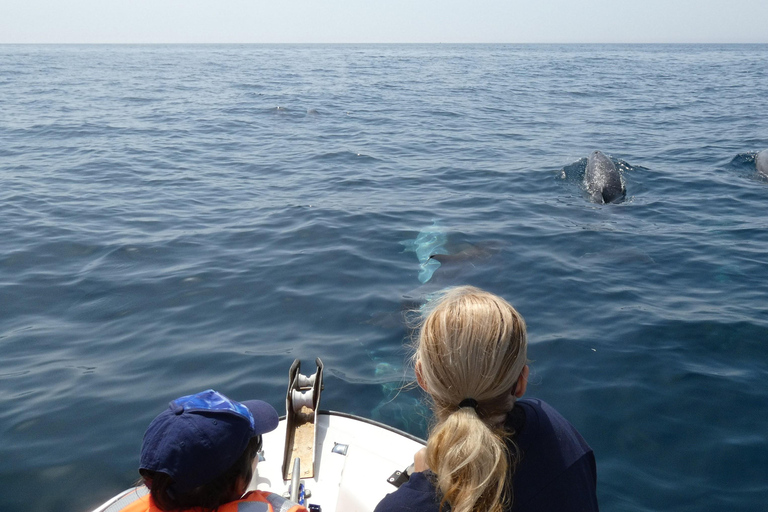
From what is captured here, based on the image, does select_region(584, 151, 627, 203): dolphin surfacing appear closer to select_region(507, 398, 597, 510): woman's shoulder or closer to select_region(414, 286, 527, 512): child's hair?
select_region(507, 398, 597, 510): woman's shoulder

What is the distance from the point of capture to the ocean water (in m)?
5.74

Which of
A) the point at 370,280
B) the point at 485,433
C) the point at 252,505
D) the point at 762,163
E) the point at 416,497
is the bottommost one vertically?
the point at 370,280

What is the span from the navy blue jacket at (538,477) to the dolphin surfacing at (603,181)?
10.8m

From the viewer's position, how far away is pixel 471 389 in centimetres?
250

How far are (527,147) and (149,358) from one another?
13535 millimetres

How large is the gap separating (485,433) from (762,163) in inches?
602

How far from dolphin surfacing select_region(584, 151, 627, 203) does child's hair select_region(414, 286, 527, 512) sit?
11014mm

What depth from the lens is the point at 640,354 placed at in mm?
6973

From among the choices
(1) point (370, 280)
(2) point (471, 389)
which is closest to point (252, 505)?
(2) point (471, 389)

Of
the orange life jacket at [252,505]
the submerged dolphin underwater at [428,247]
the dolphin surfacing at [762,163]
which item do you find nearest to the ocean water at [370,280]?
the submerged dolphin underwater at [428,247]

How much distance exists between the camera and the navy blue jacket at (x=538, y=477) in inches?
101

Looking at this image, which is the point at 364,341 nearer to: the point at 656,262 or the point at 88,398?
the point at 88,398

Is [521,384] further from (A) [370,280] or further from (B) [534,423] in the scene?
(A) [370,280]

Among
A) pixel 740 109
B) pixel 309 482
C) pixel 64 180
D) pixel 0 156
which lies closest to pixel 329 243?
pixel 309 482
